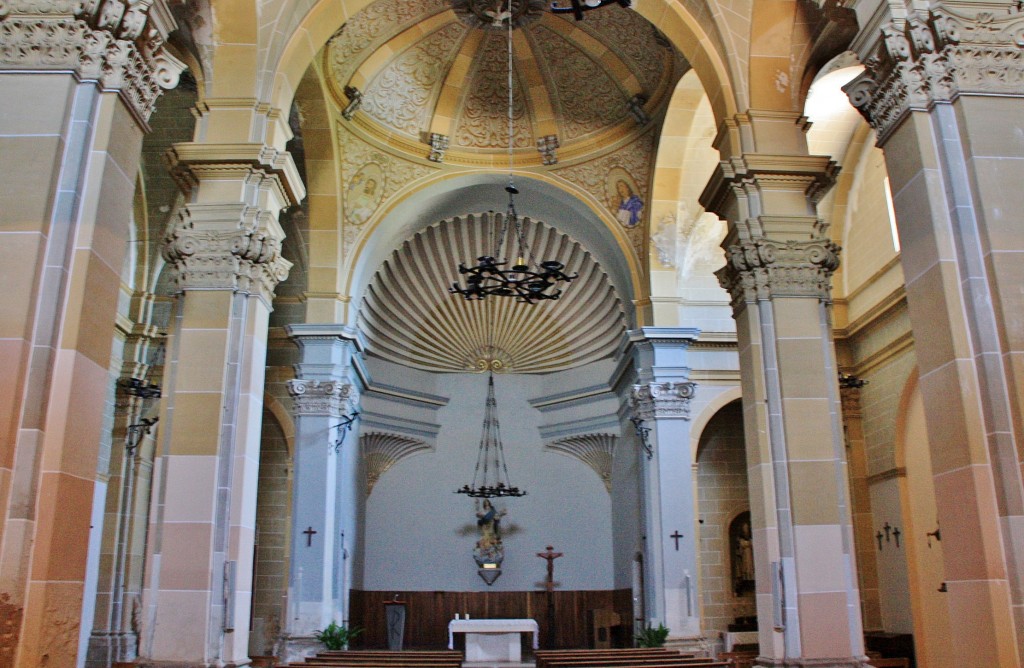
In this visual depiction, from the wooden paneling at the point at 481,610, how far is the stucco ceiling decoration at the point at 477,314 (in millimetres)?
4527

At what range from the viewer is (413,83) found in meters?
14.6

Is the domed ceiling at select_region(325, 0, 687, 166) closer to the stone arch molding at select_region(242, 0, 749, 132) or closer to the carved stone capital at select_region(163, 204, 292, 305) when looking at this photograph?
the stone arch molding at select_region(242, 0, 749, 132)

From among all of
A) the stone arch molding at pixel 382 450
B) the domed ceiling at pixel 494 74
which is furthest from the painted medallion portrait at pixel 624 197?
the stone arch molding at pixel 382 450

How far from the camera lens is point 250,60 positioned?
895cm

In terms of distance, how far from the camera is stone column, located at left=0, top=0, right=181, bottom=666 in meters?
4.35

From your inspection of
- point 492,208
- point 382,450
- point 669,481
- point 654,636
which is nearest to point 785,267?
point 669,481

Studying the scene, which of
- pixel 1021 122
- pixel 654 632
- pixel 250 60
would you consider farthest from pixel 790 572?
pixel 250 60

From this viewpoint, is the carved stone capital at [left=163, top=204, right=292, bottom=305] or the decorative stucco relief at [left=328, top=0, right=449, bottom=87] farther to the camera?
the decorative stucco relief at [left=328, top=0, right=449, bottom=87]

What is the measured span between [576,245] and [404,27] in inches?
203

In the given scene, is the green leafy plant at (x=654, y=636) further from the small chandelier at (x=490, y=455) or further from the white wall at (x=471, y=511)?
the small chandelier at (x=490, y=455)

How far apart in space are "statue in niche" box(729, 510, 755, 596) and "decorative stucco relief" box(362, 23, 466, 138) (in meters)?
8.65

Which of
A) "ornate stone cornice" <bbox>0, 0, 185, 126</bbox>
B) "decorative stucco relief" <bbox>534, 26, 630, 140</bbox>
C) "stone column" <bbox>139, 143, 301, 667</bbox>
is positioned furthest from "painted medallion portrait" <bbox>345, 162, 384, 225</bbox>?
"ornate stone cornice" <bbox>0, 0, 185, 126</bbox>

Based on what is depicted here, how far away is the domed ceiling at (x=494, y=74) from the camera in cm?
1348

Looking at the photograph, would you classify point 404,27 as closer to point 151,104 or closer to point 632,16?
point 632,16
